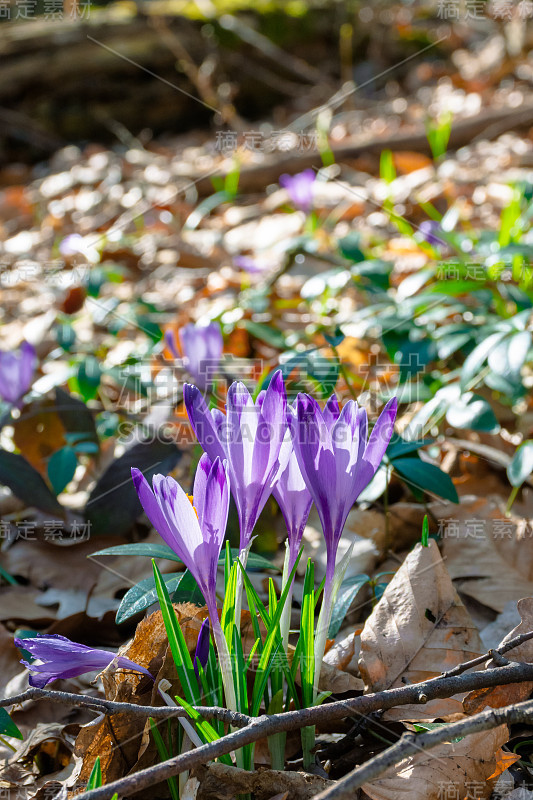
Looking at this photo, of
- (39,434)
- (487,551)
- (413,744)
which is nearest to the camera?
(413,744)

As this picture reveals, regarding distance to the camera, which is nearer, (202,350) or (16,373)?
(202,350)

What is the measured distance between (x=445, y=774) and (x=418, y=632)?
0.79 ft

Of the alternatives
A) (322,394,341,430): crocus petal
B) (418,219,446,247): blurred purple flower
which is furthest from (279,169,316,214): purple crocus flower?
(322,394,341,430): crocus petal

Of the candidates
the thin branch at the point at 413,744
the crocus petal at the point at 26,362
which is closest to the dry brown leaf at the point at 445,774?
the thin branch at the point at 413,744

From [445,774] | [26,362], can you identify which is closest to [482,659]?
[445,774]

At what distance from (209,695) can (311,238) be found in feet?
6.07

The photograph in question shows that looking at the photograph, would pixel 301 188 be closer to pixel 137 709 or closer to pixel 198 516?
pixel 198 516

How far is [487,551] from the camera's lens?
1.44 m

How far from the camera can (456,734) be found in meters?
0.74

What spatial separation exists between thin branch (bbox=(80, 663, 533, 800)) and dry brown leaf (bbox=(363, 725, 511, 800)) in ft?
0.30

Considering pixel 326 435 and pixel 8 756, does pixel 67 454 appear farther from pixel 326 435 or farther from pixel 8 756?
pixel 326 435

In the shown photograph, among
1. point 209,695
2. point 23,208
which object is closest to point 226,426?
point 209,695

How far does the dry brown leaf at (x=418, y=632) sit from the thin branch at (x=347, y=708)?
0.52 feet

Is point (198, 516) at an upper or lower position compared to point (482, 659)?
upper
